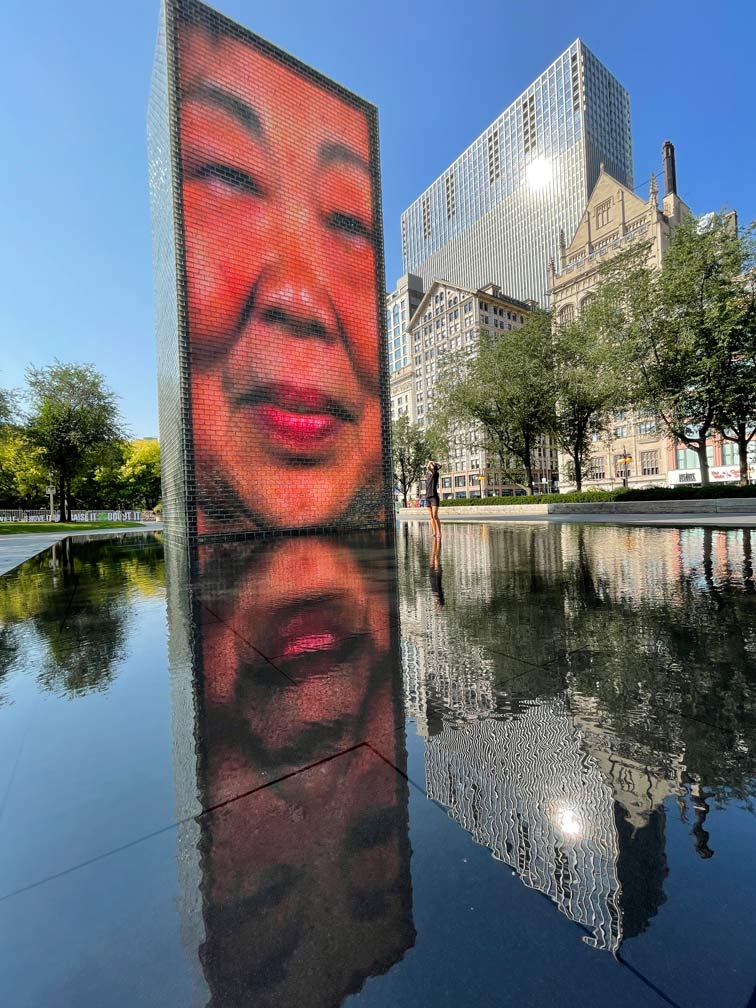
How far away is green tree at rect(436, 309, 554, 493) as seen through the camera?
2670 cm

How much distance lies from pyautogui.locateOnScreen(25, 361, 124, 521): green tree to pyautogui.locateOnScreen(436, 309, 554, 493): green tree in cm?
2826

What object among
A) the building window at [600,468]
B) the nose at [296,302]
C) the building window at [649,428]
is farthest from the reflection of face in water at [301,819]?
the building window at [600,468]

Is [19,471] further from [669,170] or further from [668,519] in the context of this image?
[669,170]

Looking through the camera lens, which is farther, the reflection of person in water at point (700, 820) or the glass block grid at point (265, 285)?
the glass block grid at point (265, 285)

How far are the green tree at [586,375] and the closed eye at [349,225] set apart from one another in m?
12.0

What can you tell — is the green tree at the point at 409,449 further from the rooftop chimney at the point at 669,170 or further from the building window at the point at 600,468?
the rooftop chimney at the point at 669,170

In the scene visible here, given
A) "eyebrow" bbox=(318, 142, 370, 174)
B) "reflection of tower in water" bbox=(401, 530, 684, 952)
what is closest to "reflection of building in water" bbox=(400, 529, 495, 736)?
"reflection of tower in water" bbox=(401, 530, 684, 952)

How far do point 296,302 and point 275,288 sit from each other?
33.7 inches

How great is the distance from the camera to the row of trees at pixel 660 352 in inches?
719

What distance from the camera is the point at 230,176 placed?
14.8 metres

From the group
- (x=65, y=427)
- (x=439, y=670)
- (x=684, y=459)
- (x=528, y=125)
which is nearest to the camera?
(x=439, y=670)

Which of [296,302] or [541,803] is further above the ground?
[296,302]

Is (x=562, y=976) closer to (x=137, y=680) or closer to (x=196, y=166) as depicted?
(x=137, y=680)

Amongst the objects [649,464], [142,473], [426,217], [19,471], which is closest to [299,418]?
[19,471]
